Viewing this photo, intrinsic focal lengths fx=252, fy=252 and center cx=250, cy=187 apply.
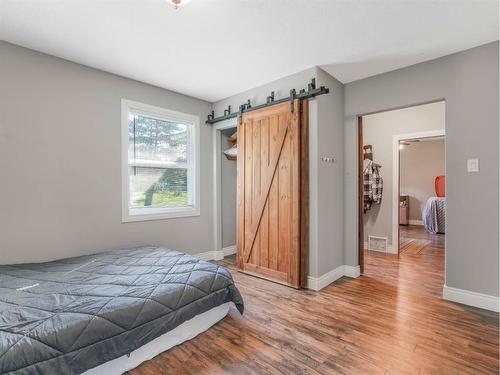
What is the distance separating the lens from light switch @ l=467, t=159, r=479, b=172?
248 centimetres

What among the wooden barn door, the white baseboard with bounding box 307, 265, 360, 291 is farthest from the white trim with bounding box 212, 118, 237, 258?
the white baseboard with bounding box 307, 265, 360, 291

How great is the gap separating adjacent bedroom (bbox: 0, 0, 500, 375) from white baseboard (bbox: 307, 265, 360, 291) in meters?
0.02

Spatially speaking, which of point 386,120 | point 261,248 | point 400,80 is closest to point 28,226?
point 261,248

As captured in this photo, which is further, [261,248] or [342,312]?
[261,248]

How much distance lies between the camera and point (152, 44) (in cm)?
242

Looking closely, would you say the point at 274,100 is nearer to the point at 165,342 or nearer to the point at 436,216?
the point at 165,342

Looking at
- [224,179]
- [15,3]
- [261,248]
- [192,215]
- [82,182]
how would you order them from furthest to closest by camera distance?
[224,179], [192,215], [261,248], [82,182], [15,3]

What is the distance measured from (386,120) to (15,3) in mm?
5012

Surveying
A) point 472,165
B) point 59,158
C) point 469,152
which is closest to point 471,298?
point 472,165

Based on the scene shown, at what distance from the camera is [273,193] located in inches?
127

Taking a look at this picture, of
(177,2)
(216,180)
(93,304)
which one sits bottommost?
(93,304)

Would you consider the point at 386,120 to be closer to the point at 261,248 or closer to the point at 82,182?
the point at 261,248

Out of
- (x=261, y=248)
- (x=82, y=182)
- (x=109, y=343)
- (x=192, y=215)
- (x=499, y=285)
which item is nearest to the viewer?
(x=109, y=343)

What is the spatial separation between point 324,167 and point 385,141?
2.30m
